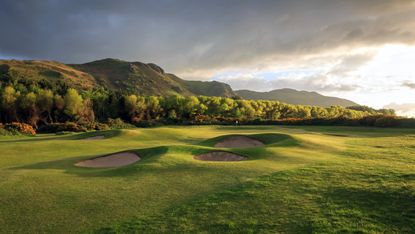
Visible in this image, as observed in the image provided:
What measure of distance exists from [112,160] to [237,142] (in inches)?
580

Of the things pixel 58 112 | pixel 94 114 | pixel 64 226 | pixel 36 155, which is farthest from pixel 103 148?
pixel 94 114

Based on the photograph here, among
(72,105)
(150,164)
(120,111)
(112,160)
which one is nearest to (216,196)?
(150,164)

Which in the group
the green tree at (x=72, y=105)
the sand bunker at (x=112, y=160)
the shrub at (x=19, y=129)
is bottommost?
the shrub at (x=19, y=129)

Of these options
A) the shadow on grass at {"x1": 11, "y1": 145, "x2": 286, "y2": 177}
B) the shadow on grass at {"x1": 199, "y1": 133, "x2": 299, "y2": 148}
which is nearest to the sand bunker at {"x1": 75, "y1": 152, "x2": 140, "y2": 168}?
the shadow on grass at {"x1": 11, "y1": 145, "x2": 286, "y2": 177}

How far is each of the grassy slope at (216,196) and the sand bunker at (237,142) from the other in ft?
39.3

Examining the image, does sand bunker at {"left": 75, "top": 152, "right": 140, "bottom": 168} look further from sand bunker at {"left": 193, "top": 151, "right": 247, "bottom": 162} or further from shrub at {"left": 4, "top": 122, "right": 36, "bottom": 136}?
shrub at {"left": 4, "top": 122, "right": 36, "bottom": 136}

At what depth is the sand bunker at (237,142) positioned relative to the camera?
34.5 m

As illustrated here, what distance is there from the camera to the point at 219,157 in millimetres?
24828

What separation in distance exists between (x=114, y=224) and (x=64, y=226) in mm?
1710

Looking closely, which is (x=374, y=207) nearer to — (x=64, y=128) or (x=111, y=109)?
(x=64, y=128)

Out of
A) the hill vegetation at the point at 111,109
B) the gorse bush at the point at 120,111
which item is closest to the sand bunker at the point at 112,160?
the gorse bush at the point at 120,111

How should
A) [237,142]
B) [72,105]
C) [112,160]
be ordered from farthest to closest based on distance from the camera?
[72,105] < [237,142] < [112,160]

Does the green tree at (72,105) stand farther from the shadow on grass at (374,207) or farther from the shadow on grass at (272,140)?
the shadow on grass at (374,207)

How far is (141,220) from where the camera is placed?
1180 centimetres
